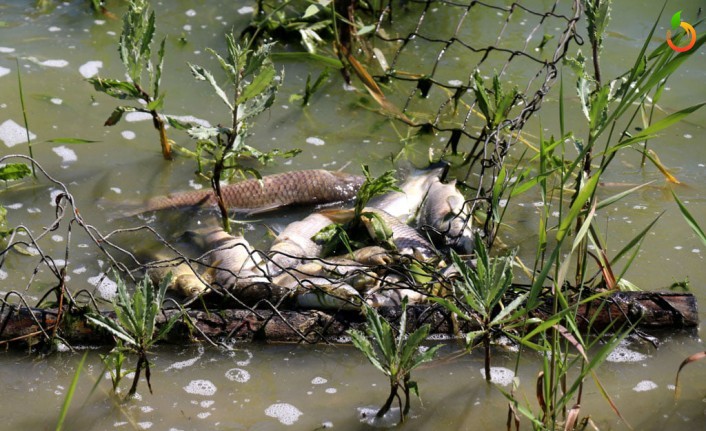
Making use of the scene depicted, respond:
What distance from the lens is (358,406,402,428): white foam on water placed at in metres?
3.34

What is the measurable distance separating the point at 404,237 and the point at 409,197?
1.86 ft

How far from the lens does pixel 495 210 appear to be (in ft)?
12.9

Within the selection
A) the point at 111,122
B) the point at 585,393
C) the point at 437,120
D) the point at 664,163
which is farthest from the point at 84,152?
the point at 664,163

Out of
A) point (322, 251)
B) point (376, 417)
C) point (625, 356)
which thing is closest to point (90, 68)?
point (322, 251)

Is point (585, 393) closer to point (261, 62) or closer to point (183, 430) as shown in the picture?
point (183, 430)

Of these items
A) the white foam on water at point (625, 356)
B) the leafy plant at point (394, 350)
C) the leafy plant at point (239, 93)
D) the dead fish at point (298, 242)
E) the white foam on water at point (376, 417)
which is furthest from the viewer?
the dead fish at point (298, 242)

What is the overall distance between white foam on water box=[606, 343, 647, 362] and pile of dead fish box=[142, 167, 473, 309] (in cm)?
94

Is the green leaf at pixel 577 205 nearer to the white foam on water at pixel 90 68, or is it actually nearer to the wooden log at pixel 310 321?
the wooden log at pixel 310 321

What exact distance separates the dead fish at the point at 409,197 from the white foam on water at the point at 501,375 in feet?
5.02

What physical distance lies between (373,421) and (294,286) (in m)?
0.90

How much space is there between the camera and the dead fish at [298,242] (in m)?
4.41

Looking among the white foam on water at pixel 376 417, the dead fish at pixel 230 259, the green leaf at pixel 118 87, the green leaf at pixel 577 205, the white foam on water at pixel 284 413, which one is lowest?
the white foam on water at pixel 284 413

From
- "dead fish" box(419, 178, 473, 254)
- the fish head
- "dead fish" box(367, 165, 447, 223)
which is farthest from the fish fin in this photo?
"dead fish" box(419, 178, 473, 254)

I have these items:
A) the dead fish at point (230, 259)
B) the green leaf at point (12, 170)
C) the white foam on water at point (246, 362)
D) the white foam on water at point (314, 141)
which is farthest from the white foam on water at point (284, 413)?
the white foam on water at point (314, 141)
